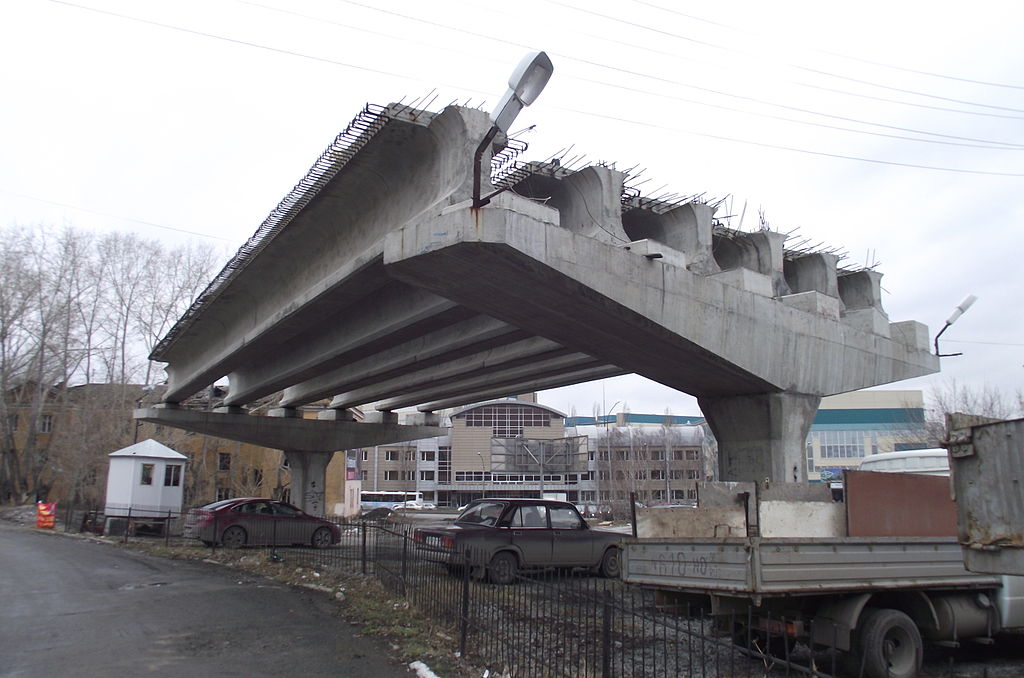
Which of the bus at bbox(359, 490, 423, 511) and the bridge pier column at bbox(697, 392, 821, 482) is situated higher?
the bridge pier column at bbox(697, 392, 821, 482)

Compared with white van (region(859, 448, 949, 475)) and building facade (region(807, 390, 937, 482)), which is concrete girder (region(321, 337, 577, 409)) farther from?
building facade (region(807, 390, 937, 482))

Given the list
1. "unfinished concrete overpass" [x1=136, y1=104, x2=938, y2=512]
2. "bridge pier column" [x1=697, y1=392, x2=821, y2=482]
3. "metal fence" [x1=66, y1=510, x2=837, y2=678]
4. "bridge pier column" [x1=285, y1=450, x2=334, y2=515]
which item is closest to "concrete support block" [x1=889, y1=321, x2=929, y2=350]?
"unfinished concrete overpass" [x1=136, y1=104, x2=938, y2=512]

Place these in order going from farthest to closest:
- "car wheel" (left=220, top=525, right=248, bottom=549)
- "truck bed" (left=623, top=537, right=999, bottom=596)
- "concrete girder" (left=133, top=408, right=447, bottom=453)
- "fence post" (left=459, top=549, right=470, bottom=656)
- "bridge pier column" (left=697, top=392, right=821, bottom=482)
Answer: "concrete girder" (left=133, top=408, right=447, bottom=453)
"car wheel" (left=220, top=525, right=248, bottom=549)
"bridge pier column" (left=697, top=392, right=821, bottom=482)
"fence post" (left=459, top=549, right=470, bottom=656)
"truck bed" (left=623, top=537, right=999, bottom=596)

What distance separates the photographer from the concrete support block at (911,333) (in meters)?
16.7

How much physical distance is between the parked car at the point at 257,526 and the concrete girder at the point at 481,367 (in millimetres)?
5331

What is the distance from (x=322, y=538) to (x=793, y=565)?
58.9 ft

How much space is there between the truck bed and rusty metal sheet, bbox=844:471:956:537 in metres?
0.27

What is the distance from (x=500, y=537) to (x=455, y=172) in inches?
288

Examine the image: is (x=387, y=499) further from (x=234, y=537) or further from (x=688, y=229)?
(x=688, y=229)

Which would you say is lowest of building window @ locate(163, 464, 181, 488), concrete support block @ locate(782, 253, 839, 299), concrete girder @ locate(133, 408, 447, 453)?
building window @ locate(163, 464, 181, 488)

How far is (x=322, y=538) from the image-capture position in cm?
2230

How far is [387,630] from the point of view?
30.6 ft

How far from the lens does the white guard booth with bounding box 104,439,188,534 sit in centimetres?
2798

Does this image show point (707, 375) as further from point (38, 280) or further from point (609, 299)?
point (38, 280)
